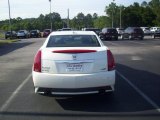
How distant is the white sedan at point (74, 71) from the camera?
324 inches

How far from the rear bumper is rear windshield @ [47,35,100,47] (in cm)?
113

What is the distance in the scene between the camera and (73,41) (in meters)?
9.45

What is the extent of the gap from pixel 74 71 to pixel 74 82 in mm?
264

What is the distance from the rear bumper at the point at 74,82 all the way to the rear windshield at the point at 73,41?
1.13 m

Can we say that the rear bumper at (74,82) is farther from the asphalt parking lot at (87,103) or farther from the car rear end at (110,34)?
the car rear end at (110,34)

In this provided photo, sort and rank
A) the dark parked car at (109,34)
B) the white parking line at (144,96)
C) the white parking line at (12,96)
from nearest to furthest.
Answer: the white parking line at (144,96) → the white parking line at (12,96) → the dark parked car at (109,34)

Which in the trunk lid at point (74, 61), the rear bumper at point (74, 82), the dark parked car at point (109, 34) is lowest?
the dark parked car at point (109, 34)

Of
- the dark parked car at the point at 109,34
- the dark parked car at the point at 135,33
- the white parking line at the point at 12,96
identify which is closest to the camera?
the white parking line at the point at 12,96

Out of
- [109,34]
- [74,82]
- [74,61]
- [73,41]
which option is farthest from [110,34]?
[74,82]

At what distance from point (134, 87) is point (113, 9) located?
100.0m

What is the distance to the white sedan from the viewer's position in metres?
8.24

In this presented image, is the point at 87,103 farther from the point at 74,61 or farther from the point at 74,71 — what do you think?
the point at 74,61

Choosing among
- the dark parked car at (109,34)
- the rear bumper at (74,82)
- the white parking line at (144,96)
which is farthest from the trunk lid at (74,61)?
the dark parked car at (109,34)

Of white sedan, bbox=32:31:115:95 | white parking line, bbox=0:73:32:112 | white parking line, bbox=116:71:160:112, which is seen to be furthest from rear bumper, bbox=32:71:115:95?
white parking line, bbox=116:71:160:112
